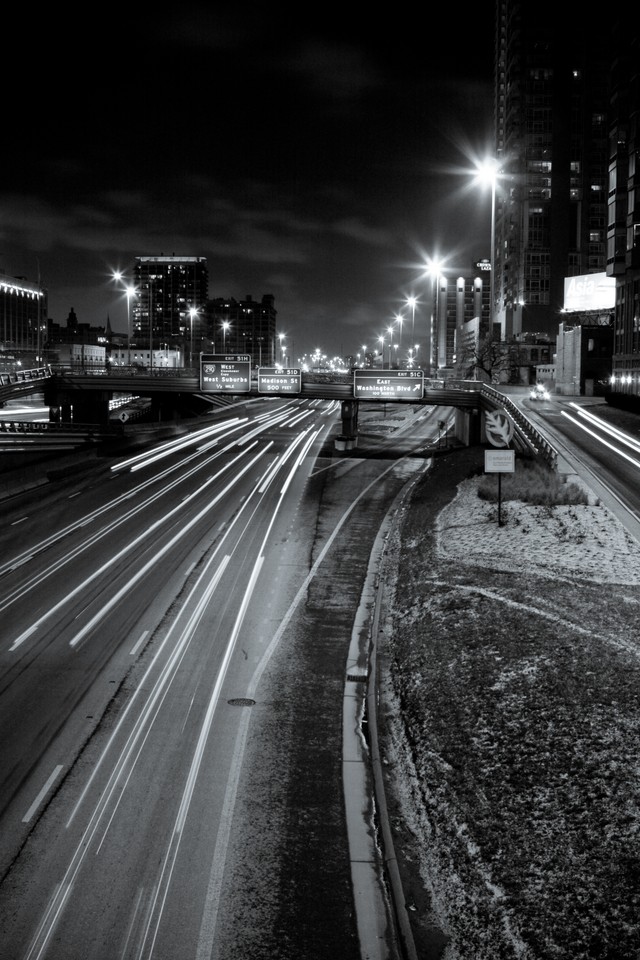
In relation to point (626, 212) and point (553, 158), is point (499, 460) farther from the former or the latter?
point (553, 158)

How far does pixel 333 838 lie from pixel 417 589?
11.5m

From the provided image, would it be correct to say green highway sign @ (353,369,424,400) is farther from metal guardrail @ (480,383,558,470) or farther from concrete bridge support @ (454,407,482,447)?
metal guardrail @ (480,383,558,470)

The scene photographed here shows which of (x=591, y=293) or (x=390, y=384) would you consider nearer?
(x=390, y=384)

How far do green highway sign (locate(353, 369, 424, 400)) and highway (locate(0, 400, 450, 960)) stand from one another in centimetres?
2579

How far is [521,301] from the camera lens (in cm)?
15150

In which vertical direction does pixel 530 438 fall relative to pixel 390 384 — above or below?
below

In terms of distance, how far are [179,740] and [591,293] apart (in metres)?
104

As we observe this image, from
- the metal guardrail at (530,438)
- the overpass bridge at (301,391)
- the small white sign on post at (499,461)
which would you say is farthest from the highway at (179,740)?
the overpass bridge at (301,391)

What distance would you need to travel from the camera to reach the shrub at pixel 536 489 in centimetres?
2920

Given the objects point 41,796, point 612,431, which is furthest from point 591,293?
point 41,796

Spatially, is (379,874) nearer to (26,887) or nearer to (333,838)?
(333,838)

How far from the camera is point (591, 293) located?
10594cm

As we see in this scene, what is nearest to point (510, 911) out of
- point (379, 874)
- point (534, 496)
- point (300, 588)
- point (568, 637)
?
point (379, 874)

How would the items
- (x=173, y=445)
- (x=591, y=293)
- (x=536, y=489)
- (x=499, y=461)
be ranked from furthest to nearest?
(x=591, y=293), (x=173, y=445), (x=536, y=489), (x=499, y=461)
